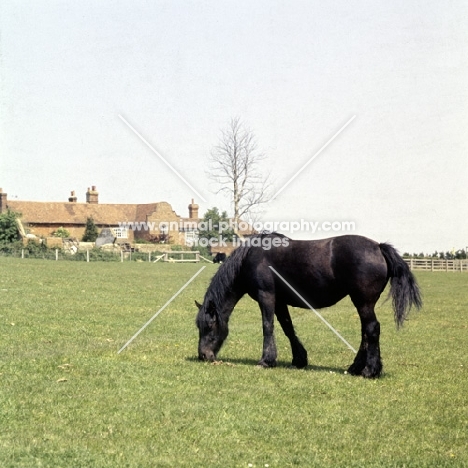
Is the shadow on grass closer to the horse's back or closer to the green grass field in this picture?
the green grass field

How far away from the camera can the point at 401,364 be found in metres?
12.6

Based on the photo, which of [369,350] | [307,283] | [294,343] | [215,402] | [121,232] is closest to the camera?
[215,402]

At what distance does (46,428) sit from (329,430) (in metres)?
2.92

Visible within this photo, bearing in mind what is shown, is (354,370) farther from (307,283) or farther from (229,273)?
(229,273)

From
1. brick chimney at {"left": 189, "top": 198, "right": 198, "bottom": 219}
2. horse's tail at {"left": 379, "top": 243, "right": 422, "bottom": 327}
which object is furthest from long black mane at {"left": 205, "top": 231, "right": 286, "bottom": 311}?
brick chimney at {"left": 189, "top": 198, "right": 198, "bottom": 219}

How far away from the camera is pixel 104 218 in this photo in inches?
3588

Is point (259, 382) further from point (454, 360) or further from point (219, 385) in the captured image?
point (454, 360)

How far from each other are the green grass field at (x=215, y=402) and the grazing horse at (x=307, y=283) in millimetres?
423

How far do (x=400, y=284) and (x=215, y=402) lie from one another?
3.71 meters

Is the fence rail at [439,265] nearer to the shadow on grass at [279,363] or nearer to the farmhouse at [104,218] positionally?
the farmhouse at [104,218]

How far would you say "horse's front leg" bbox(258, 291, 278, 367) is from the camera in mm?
11547

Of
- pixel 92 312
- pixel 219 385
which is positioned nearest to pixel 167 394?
pixel 219 385

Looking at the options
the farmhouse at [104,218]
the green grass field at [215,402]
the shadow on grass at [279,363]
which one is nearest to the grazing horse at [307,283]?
the shadow on grass at [279,363]

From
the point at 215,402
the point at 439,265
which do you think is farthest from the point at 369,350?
the point at 439,265
